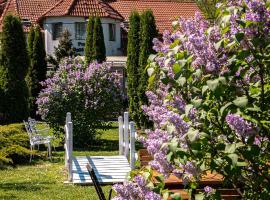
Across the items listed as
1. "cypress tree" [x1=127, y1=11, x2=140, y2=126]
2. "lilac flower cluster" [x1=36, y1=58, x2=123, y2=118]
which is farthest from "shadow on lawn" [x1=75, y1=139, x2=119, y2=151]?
"cypress tree" [x1=127, y1=11, x2=140, y2=126]

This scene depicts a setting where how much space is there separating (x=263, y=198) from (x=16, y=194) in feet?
27.0

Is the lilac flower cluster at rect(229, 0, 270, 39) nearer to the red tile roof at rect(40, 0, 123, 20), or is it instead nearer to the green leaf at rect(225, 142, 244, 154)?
the green leaf at rect(225, 142, 244, 154)

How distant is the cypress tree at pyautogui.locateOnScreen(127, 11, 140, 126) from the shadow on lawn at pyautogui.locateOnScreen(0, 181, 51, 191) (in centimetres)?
1088

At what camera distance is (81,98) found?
17969mm

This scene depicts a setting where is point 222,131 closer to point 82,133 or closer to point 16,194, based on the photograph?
point 16,194

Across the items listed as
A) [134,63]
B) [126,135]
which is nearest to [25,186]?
[126,135]

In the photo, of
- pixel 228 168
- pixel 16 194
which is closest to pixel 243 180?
pixel 228 168

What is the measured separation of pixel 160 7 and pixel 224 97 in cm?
4116

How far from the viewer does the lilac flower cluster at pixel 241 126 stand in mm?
2645

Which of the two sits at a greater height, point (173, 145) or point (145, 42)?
point (173, 145)

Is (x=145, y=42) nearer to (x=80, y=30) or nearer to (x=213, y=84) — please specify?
(x=80, y=30)

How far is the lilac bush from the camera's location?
2.64 meters

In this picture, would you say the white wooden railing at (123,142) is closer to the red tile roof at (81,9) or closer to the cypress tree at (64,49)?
the cypress tree at (64,49)

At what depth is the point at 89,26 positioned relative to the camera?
99.5ft
